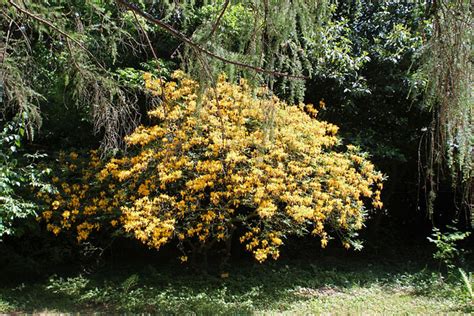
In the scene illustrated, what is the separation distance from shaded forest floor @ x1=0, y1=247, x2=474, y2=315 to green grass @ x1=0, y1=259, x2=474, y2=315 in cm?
1

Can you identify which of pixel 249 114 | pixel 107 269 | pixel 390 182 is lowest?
pixel 107 269

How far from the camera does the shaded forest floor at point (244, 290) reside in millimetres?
4750

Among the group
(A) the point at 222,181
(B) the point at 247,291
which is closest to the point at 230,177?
(A) the point at 222,181

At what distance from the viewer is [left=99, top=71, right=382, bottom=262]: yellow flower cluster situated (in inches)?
177

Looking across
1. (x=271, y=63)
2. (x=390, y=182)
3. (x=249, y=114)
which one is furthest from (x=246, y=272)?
(x=271, y=63)

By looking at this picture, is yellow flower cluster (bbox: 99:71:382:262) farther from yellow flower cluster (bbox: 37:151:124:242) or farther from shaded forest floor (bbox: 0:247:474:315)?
shaded forest floor (bbox: 0:247:474:315)

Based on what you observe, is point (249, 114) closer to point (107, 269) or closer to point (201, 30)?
point (201, 30)

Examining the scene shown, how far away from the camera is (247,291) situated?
17.4 ft

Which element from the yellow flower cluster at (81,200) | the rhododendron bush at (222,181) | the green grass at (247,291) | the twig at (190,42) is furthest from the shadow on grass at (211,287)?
the twig at (190,42)

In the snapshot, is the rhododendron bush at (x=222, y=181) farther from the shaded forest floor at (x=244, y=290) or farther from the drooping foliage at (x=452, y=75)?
the drooping foliage at (x=452, y=75)

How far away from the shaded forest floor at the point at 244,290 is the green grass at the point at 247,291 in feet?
0.03

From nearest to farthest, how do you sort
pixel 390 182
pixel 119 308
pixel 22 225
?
pixel 119 308 < pixel 22 225 < pixel 390 182

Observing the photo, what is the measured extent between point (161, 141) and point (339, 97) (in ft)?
9.79

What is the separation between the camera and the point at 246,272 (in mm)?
5969
